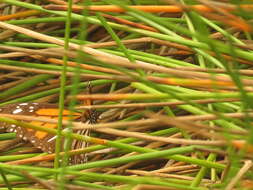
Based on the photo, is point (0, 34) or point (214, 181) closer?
point (214, 181)

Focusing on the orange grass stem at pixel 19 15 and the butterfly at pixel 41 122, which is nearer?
the butterfly at pixel 41 122

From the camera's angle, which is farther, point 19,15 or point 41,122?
point 19,15

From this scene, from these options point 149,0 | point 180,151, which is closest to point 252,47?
point 180,151

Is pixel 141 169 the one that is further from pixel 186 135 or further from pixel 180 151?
pixel 180 151

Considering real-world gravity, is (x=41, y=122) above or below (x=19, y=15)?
below

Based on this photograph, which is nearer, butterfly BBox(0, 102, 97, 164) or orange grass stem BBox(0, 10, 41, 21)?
butterfly BBox(0, 102, 97, 164)

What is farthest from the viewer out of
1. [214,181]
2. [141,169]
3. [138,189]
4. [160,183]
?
[141,169]

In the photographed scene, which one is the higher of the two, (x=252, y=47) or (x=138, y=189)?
→ (x=252, y=47)

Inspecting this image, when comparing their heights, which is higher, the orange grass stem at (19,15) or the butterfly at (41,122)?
the orange grass stem at (19,15)

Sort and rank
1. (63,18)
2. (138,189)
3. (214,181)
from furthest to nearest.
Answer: (63,18)
(214,181)
(138,189)

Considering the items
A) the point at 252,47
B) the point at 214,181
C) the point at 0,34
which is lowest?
the point at 214,181

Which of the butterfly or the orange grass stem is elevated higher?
the orange grass stem
